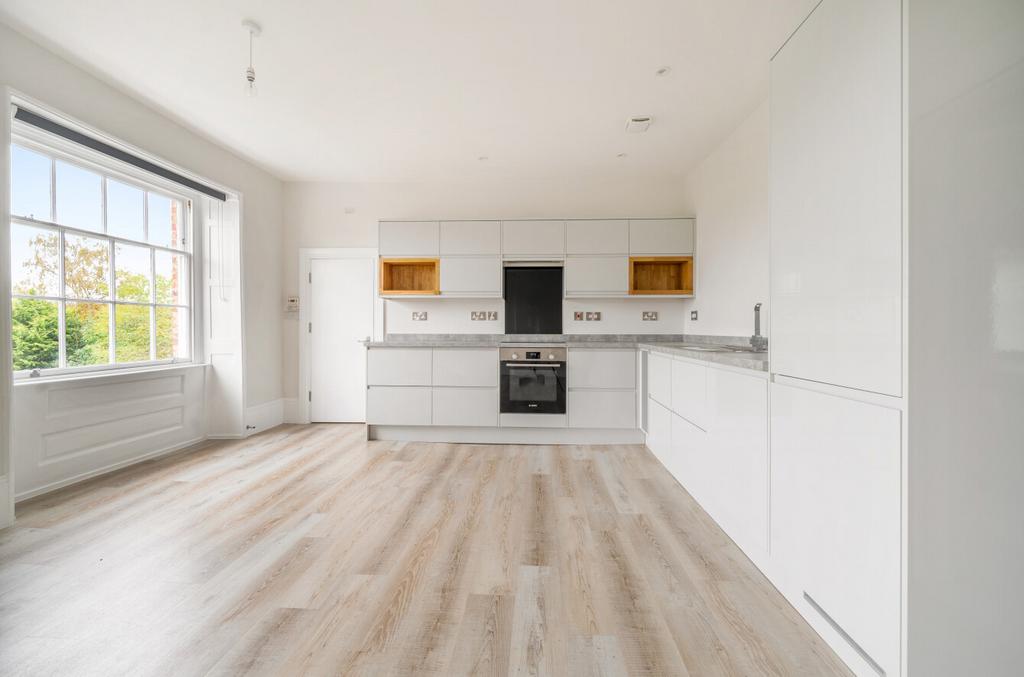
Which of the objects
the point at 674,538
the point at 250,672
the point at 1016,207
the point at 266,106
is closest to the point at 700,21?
the point at 1016,207

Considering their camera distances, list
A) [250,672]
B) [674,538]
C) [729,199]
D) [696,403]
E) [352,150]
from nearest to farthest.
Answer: [250,672], [674,538], [696,403], [729,199], [352,150]

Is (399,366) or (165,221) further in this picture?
(399,366)

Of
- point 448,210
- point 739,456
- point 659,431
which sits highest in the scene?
point 448,210

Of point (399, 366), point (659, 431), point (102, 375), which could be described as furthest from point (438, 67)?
point (102, 375)

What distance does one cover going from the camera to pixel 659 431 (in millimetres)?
3254

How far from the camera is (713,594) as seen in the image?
162 cm

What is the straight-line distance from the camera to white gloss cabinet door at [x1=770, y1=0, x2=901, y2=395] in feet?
3.49

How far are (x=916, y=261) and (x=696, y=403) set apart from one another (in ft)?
5.12

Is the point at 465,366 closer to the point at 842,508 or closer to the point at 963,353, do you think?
the point at 842,508

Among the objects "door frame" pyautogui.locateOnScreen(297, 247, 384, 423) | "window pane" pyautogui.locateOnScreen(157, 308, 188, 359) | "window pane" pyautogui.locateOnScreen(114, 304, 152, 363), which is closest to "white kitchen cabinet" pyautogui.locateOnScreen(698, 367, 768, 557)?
"door frame" pyautogui.locateOnScreen(297, 247, 384, 423)

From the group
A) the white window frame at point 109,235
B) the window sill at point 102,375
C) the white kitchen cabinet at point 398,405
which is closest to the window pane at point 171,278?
the white window frame at point 109,235

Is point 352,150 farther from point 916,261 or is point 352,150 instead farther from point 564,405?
point 916,261

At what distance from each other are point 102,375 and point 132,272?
84cm

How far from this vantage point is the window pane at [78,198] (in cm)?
270
